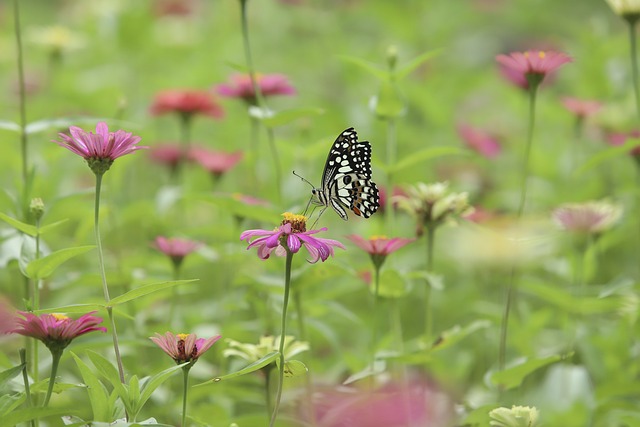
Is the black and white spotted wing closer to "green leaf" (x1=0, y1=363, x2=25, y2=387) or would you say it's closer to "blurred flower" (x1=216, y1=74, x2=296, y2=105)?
"blurred flower" (x1=216, y1=74, x2=296, y2=105)

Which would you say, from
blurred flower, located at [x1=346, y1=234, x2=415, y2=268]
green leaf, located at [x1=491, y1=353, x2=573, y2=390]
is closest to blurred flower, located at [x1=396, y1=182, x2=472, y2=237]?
blurred flower, located at [x1=346, y1=234, x2=415, y2=268]

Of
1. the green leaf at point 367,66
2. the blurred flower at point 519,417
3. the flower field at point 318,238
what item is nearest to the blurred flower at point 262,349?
the flower field at point 318,238

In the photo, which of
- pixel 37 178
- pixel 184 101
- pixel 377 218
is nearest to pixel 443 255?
pixel 377 218

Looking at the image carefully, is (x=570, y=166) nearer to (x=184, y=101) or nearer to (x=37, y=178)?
(x=184, y=101)

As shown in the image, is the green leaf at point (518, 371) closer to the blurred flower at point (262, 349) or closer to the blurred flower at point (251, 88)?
the blurred flower at point (262, 349)

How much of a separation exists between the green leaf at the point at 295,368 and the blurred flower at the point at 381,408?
0.09 metres

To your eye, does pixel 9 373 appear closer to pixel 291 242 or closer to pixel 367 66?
pixel 291 242

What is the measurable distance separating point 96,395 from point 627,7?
3.48ft

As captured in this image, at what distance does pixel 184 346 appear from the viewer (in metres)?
0.90

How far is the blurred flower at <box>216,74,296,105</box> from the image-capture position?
1528mm

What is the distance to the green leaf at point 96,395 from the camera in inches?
34.7

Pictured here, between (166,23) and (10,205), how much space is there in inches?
94.5

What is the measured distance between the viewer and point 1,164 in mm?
2148

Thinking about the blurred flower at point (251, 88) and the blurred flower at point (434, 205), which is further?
the blurred flower at point (251, 88)
